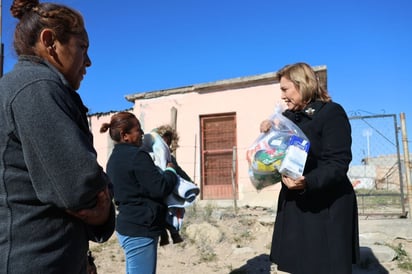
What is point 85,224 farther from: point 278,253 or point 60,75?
point 278,253

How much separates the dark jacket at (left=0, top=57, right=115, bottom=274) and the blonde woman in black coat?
1.43m

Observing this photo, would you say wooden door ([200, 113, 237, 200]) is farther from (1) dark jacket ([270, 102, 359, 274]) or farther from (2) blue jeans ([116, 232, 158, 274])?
(1) dark jacket ([270, 102, 359, 274])

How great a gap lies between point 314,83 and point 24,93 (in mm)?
1871

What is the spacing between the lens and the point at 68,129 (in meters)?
1.17

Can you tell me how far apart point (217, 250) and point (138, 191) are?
133 inches

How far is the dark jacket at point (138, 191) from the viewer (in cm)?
289

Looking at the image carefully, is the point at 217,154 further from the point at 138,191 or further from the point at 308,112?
the point at 308,112

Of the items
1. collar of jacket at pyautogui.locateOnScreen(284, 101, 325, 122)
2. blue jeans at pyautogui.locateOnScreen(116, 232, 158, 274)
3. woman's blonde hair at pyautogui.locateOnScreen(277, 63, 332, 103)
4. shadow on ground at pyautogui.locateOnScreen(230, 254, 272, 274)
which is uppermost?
woman's blonde hair at pyautogui.locateOnScreen(277, 63, 332, 103)

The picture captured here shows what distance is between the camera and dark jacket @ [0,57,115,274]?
1142 millimetres

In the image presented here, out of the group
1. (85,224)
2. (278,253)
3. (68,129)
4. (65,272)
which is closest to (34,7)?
(68,129)

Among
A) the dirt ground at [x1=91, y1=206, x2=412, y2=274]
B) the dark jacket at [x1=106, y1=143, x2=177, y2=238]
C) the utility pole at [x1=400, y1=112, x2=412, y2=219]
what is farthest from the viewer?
the utility pole at [x1=400, y1=112, x2=412, y2=219]

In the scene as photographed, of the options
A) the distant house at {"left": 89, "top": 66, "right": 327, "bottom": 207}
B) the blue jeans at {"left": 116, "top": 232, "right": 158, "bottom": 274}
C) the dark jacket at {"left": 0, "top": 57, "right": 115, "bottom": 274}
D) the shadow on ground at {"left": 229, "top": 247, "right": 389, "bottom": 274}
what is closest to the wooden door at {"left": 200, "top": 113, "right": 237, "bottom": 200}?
the distant house at {"left": 89, "top": 66, "right": 327, "bottom": 207}

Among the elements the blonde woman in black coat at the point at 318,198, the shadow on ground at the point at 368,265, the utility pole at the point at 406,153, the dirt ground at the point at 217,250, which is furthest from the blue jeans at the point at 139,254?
the utility pole at the point at 406,153

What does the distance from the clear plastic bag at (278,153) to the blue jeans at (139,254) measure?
3.51 feet
